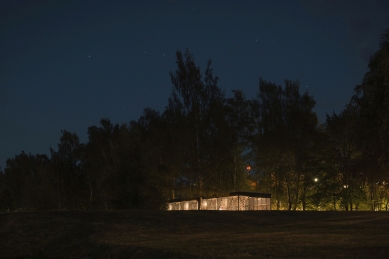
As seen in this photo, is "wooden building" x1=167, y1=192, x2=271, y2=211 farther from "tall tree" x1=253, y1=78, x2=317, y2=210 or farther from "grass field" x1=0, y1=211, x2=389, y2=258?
"grass field" x1=0, y1=211, x2=389, y2=258

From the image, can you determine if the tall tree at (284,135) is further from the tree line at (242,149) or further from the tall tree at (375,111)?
the tall tree at (375,111)

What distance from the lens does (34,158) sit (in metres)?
81.4

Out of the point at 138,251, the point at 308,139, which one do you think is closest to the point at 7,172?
the point at 308,139

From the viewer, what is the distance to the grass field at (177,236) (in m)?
13.6

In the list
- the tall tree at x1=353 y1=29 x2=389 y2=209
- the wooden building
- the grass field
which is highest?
the tall tree at x1=353 y1=29 x2=389 y2=209

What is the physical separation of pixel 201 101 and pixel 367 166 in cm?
3292

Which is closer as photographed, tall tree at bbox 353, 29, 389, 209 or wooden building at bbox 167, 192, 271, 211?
tall tree at bbox 353, 29, 389, 209

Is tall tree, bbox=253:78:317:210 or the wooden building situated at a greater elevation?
tall tree, bbox=253:78:317:210

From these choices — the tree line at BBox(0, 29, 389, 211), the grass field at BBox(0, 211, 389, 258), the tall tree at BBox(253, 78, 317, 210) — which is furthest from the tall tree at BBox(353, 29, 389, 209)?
the tall tree at BBox(253, 78, 317, 210)

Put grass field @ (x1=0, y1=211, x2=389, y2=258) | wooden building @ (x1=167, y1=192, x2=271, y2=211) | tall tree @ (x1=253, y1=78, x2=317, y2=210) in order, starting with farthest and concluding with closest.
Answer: tall tree @ (x1=253, y1=78, x2=317, y2=210) < wooden building @ (x1=167, y1=192, x2=271, y2=211) < grass field @ (x1=0, y1=211, x2=389, y2=258)

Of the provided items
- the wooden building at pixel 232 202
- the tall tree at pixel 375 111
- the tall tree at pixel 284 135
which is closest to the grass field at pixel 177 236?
the tall tree at pixel 375 111

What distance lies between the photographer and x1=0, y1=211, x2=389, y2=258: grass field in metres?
13.6

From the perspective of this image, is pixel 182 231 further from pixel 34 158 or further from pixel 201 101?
pixel 34 158

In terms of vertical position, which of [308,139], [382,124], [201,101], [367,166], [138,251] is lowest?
[138,251]
